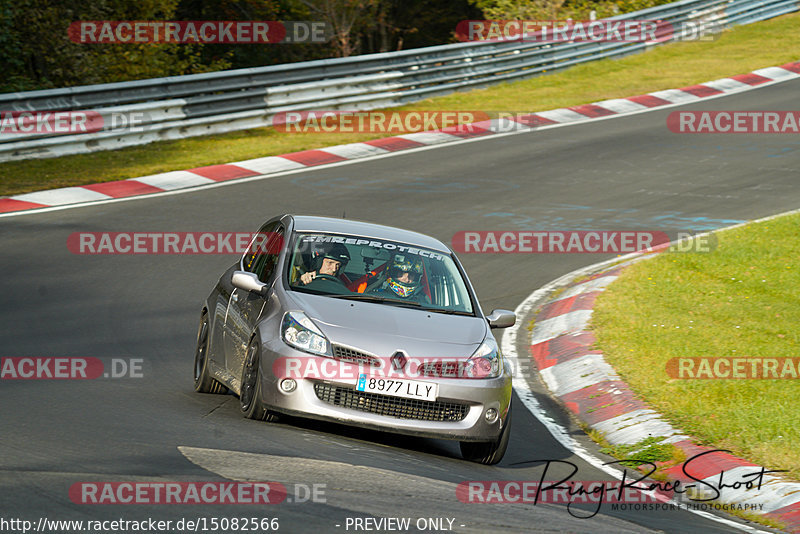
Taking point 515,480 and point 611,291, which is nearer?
point 515,480

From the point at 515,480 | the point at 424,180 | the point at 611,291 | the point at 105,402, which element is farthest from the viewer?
the point at 424,180

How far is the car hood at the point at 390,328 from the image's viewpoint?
7.31 metres

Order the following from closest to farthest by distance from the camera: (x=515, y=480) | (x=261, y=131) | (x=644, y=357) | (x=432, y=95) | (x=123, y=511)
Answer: (x=123, y=511) → (x=515, y=480) → (x=644, y=357) → (x=261, y=131) → (x=432, y=95)

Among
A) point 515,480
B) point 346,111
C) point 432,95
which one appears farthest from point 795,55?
point 515,480

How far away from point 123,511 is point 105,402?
2962mm

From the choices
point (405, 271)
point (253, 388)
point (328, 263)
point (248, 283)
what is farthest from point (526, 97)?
point (253, 388)

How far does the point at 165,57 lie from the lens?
92.2 feet

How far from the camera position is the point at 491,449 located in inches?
300

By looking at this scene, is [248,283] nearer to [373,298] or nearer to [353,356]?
[373,298]

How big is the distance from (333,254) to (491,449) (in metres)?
1.96

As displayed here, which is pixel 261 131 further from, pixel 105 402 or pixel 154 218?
pixel 105 402

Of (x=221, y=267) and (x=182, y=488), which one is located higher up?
(x=182, y=488)

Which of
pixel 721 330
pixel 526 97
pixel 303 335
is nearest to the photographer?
pixel 303 335

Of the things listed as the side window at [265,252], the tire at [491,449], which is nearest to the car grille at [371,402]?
the tire at [491,449]
